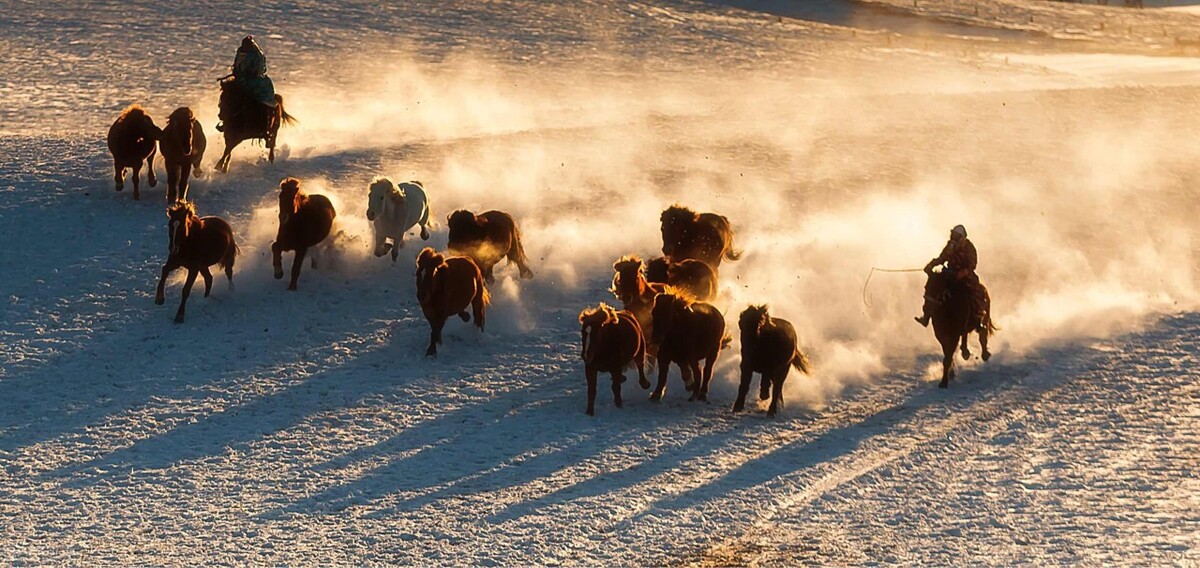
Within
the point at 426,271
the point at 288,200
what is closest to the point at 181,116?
the point at 288,200

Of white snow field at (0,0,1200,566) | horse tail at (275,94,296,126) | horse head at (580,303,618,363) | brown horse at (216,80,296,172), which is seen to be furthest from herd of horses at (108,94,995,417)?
horse tail at (275,94,296,126)

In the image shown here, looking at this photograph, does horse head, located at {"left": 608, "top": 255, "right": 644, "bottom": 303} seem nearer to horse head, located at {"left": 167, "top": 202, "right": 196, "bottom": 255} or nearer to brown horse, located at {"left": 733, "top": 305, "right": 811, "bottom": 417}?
brown horse, located at {"left": 733, "top": 305, "right": 811, "bottom": 417}

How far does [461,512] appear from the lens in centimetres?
1758

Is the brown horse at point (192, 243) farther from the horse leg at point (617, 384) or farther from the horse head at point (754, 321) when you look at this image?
the horse head at point (754, 321)

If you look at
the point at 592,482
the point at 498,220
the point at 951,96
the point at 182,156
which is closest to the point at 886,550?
the point at 592,482

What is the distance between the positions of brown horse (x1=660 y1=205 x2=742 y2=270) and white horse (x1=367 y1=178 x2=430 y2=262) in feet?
11.5

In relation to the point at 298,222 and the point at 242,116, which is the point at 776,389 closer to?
the point at 298,222

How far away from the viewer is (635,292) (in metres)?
21.3

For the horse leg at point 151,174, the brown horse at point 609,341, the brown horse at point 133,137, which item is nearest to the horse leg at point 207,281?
the brown horse at point 133,137

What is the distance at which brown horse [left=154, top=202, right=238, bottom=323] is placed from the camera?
75.7 ft

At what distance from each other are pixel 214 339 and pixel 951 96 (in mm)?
23513

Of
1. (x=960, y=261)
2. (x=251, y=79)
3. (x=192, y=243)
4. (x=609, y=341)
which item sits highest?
(x=251, y=79)

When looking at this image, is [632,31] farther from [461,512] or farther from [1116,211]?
[461,512]

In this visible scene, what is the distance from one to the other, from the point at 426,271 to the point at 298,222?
2.99m
